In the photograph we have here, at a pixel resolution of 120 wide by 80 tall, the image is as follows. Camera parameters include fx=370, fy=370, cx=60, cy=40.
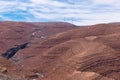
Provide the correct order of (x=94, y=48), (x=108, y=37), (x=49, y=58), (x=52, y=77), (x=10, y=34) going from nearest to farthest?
1. (x=52, y=77)
2. (x=94, y=48)
3. (x=108, y=37)
4. (x=49, y=58)
5. (x=10, y=34)

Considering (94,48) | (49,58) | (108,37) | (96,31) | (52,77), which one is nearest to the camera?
(52,77)

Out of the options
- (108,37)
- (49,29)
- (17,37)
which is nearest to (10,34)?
(17,37)

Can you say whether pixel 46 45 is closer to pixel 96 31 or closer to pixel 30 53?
pixel 30 53

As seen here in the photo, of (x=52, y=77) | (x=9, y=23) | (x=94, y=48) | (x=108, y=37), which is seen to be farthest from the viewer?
(x=9, y=23)

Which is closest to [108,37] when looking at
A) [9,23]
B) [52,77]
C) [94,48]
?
[94,48]

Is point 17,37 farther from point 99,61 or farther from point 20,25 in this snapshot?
point 99,61

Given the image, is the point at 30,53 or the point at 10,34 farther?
the point at 10,34

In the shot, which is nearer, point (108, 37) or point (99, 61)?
point (99, 61)

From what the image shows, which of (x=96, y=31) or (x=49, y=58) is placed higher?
(x=96, y=31)

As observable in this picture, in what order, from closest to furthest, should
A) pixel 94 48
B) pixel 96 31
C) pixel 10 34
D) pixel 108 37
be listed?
pixel 94 48, pixel 108 37, pixel 96 31, pixel 10 34
